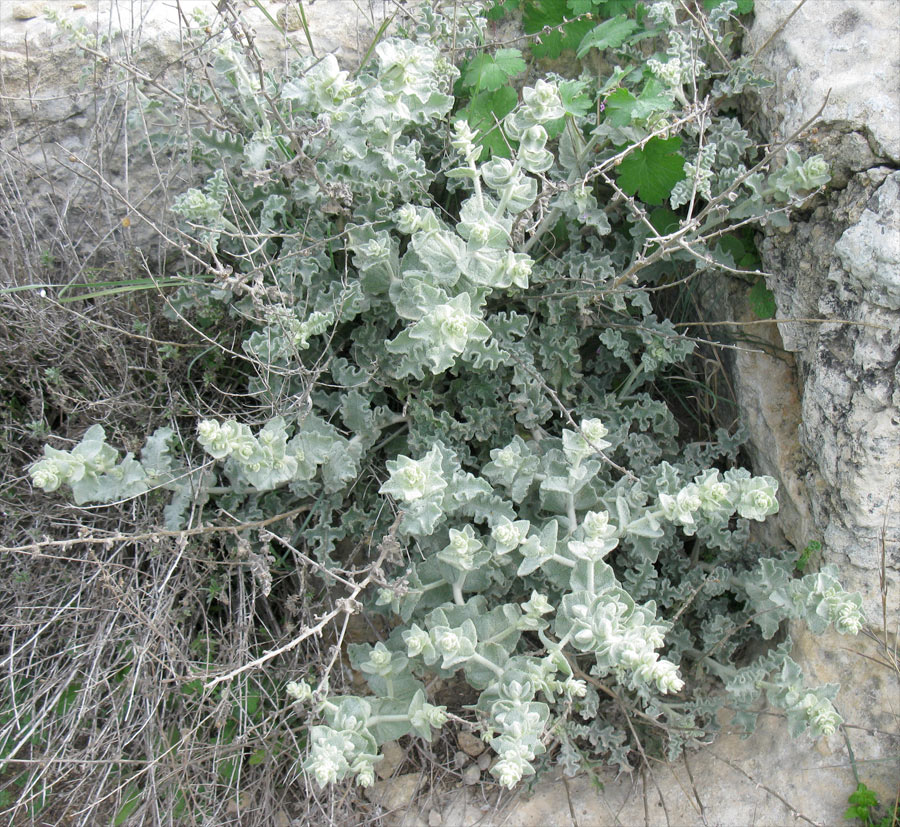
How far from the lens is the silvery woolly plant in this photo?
2.21 m

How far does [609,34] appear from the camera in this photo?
2693mm

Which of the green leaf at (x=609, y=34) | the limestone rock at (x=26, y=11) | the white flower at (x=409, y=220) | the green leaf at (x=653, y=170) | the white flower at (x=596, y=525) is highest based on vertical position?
the green leaf at (x=609, y=34)

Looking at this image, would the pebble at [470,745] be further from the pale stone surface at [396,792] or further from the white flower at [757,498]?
the white flower at [757,498]

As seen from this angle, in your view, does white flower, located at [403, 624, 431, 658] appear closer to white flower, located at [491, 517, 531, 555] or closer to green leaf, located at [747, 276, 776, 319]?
white flower, located at [491, 517, 531, 555]

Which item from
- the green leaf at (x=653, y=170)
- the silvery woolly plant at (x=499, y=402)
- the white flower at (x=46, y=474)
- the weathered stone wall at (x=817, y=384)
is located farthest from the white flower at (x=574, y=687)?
the green leaf at (x=653, y=170)

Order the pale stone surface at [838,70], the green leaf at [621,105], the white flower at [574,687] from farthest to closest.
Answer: the green leaf at [621,105]
the pale stone surface at [838,70]
the white flower at [574,687]

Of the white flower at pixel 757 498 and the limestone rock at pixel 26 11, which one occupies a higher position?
the limestone rock at pixel 26 11

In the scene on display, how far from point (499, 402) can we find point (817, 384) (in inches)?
39.4

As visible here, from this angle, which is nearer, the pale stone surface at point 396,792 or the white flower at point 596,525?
the white flower at point 596,525

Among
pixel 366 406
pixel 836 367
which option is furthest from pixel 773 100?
pixel 366 406

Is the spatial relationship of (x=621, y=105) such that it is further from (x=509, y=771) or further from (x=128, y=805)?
(x=128, y=805)

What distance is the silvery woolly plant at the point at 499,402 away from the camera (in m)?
2.21

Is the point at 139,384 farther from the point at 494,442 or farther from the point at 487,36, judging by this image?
the point at 487,36

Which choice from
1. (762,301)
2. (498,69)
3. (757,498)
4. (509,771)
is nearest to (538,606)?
(509,771)
